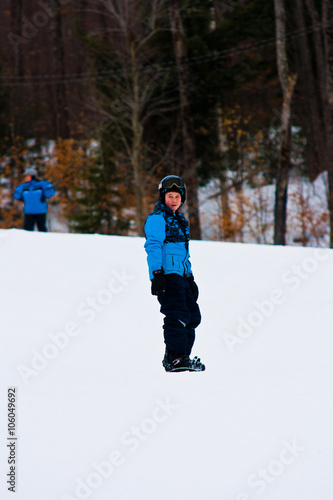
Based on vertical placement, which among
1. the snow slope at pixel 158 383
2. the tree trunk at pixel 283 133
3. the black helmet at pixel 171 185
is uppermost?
the tree trunk at pixel 283 133

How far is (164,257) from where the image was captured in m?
5.53

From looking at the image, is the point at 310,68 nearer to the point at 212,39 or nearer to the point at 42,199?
the point at 212,39

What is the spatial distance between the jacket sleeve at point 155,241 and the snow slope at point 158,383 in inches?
47.1

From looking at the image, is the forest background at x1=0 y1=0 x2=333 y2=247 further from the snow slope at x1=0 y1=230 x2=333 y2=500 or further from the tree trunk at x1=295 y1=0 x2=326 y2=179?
the snow slope at x1=0 y1=230 x2=333 y2=500

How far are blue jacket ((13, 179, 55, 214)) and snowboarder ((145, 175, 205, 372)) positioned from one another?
737 cm

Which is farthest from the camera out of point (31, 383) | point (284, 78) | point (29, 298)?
point (284, 78)

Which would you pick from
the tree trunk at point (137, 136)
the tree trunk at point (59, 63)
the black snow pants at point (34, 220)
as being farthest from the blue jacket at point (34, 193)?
the tree trunk at point (59, 63)

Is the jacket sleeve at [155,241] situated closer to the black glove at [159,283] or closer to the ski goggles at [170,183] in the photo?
the black glove at [159,283]

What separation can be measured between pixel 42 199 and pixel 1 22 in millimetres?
27293

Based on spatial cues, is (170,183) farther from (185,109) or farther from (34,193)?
(185,109)

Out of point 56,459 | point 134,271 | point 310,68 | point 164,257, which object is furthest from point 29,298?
point 310,68

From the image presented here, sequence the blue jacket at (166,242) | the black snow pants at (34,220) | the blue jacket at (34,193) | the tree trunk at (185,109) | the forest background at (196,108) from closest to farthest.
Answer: the blue jacket at (166,242) < the blue jacket at (34,193) < the black snow pants at (34,220) < the tree trunk at (185,109) < the forest background at (196,108)

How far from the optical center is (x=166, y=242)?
5547mm

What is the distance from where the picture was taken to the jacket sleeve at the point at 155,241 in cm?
536
